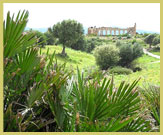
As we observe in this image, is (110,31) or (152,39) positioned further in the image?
(110,31)

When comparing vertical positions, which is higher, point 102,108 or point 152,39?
point 152,39

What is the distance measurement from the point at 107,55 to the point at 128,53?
7.64ft

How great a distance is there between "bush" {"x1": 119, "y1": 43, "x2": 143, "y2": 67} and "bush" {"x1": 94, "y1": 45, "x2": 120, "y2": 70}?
111 centimetres

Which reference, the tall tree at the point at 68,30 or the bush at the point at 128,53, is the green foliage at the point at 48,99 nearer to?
the bush at the point at 128,53

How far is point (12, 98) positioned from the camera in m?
0.94

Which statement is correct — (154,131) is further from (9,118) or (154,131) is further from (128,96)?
(9,118)

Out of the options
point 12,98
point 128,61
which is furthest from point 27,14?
point 128,61

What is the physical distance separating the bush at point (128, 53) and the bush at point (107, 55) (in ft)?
3.65

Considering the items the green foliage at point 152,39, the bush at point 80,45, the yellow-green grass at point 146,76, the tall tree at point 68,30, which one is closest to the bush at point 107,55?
the yellow-green grass at point 146,76

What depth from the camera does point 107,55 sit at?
17641mm

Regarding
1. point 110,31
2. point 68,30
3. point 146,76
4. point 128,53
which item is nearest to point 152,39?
point 110,31

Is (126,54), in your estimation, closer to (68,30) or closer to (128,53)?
(128,53)

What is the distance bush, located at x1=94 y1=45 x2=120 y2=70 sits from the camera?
17484mm

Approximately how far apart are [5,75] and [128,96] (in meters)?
0.55
